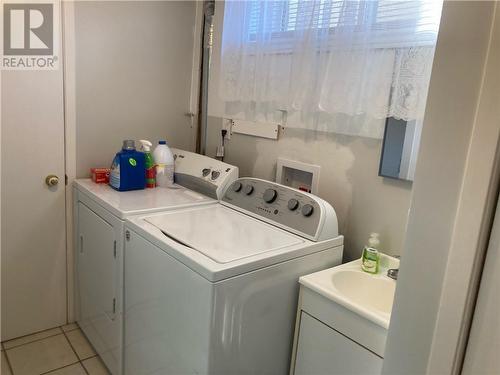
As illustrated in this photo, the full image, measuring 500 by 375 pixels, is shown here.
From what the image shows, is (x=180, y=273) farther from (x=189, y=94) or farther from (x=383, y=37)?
(x=189, y=94)

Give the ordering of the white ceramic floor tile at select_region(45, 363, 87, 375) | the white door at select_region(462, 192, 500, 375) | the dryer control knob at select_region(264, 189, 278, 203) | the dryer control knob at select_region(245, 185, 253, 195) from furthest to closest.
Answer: the white ceramic floor tile at select_region(45, 363, 87, 375)
the dryer control knob at select_region(245, 185, 253, 195)
the dryer control knob at select_region(264, 189, 278, 203)
the white door at select_region(462, 192, 500, 375)

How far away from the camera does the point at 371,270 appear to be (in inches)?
60.2

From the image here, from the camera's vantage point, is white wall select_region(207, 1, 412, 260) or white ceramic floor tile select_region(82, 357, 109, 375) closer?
white wall select_region(207, 1, 412, 260)

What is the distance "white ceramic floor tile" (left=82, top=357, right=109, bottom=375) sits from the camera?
78.3 inches

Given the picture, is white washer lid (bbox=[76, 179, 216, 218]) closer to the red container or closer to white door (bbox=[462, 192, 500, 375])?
the red container

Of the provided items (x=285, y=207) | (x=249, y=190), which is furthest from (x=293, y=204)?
(x=249, y=190)

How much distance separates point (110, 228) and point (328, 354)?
3.58 ft

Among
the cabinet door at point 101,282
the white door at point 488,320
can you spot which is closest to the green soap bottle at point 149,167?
the cabinet door at point 101,282

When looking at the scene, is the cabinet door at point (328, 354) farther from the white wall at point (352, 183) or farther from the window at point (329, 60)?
the window at point (329, 60)

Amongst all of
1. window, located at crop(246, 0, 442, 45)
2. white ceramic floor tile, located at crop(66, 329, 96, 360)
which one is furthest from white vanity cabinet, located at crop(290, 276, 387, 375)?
white ceramic floor tile, located at crop(66, 329, 96, 360)

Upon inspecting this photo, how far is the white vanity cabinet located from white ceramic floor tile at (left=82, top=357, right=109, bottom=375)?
110cm

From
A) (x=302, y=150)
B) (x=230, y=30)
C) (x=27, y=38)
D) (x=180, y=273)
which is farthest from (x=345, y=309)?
(x=27, y=38)

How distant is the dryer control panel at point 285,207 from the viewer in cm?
154

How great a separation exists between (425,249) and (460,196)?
0.48ft
